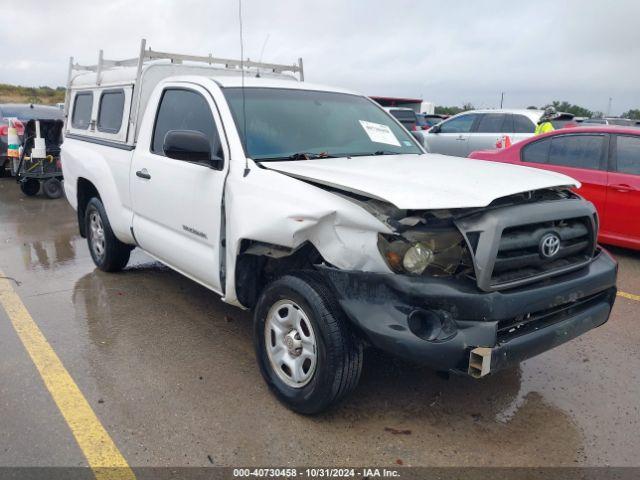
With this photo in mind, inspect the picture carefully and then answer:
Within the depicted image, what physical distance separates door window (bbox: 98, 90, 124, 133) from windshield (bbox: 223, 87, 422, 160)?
182 cm

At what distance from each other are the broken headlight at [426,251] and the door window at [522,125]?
993 centimetres

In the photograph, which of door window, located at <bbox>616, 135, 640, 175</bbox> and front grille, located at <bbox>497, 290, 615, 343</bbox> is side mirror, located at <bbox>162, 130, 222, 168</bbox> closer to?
front grille, located at <bbox>497, 290, 615, 343</bbox>

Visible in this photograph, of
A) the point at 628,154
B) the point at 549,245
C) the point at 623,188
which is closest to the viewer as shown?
the point at 549,245

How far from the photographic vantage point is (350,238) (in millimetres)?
2904

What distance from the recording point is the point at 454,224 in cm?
285

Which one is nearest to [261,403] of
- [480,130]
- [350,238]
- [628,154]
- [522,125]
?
[350,238]

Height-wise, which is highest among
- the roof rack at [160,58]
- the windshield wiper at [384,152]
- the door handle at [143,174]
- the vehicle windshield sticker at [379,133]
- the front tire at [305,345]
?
the roof rack at [160,58]

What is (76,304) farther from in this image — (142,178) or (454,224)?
(454,224)

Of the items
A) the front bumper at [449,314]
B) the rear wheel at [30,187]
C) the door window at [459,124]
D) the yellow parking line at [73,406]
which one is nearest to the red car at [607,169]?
the front bumper at [449,314]

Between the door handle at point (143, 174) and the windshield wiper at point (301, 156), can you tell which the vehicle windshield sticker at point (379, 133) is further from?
the door handle at point (143, 174)

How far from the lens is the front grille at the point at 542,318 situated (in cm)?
286

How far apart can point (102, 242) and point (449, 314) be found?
4092 millimetres

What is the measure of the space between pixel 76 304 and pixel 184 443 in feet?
8.27

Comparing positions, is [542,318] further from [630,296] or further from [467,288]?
[630,296]
